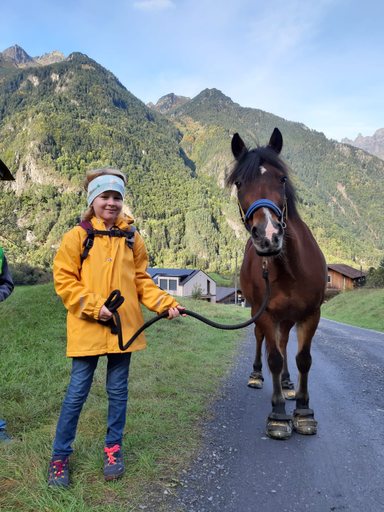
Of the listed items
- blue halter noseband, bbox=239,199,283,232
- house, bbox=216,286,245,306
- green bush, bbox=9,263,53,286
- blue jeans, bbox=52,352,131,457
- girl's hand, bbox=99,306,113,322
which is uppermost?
blue halter noseband, bbox=239,199,283,232

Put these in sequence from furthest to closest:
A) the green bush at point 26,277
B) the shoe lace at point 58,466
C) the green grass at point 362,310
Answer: the green bush at point 26,277, the green grass at point 362,310, the shoe lace at point 58,466

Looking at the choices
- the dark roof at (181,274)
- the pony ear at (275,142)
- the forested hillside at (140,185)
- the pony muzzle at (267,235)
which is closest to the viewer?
the pony muzzle at (267,235)

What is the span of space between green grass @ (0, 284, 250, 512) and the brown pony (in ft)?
3.14

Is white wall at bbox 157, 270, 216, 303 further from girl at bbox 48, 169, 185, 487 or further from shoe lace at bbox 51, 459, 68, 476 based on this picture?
shoe lace at bbox 51, 459, 68, 476

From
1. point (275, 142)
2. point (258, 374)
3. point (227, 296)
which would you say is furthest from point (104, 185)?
point (227, 296)

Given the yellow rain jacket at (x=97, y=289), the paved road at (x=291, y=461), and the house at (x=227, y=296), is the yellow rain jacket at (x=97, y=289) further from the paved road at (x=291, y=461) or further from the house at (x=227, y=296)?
the house at (x=227, y=296)

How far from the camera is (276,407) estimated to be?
3.08 meters

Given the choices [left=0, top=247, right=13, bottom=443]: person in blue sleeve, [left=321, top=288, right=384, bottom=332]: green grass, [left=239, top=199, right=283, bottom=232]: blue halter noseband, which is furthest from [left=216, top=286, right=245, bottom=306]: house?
→ [left=239, top=199, right=283, bottom=232]: blue halter noseband

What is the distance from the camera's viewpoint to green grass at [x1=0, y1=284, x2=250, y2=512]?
193 cm

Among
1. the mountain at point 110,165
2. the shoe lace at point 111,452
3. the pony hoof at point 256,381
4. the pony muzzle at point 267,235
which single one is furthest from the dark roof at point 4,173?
the mountain at point 110,165

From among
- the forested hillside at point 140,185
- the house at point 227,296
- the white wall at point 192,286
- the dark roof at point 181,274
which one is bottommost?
the house at point 227,296

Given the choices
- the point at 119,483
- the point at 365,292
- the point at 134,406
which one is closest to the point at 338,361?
the point at 134,406

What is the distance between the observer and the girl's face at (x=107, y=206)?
93.0 inches

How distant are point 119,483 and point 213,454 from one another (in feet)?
2.62
